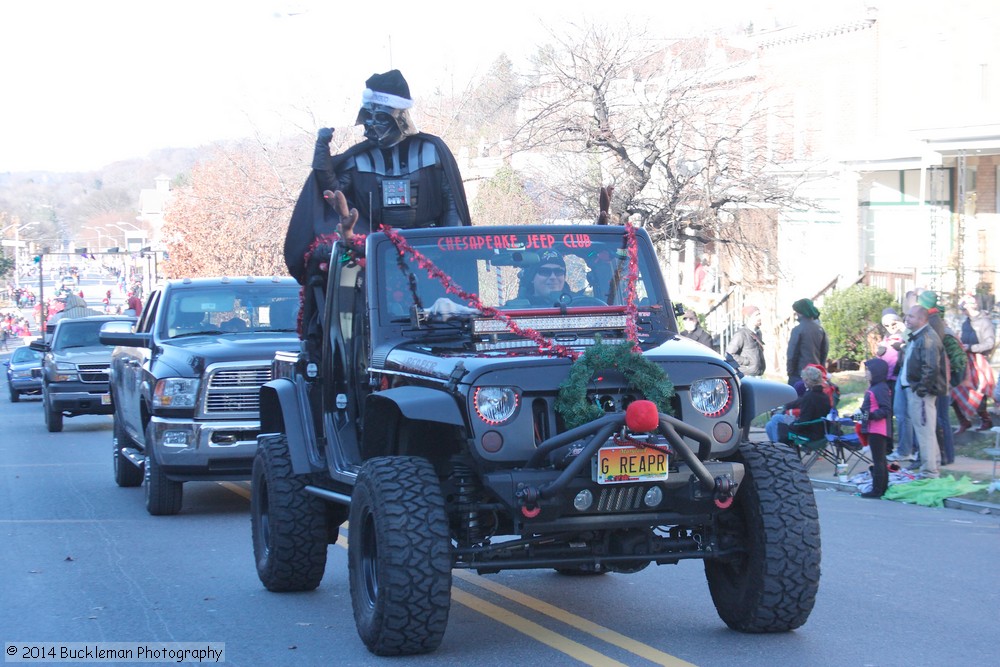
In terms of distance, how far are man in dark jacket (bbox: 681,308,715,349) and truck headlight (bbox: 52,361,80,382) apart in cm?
1023

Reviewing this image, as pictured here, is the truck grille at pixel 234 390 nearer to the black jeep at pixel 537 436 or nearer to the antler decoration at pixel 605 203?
the black jeep at pixel 537 436

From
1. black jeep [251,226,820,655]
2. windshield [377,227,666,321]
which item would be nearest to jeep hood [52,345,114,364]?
black jeep [251,226,820,655]

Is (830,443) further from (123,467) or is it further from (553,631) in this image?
(553,631)

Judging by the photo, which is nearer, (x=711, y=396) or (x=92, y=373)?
(x=711, y=396)

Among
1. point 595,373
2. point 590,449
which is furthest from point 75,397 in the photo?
point 590,449

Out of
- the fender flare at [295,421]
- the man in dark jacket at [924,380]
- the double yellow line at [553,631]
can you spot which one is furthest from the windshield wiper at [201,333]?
the man in dark jacket at [924,380]

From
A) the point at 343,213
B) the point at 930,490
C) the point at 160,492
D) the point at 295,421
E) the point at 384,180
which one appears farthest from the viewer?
the point at 930,490

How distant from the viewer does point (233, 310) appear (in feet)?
42.0

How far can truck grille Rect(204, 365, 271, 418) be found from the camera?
1141 centimetres

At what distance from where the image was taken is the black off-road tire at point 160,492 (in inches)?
457

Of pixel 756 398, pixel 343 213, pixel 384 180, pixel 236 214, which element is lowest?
pixel 756 398

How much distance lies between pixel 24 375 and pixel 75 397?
37.3ft

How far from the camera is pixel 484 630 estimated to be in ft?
22.7
